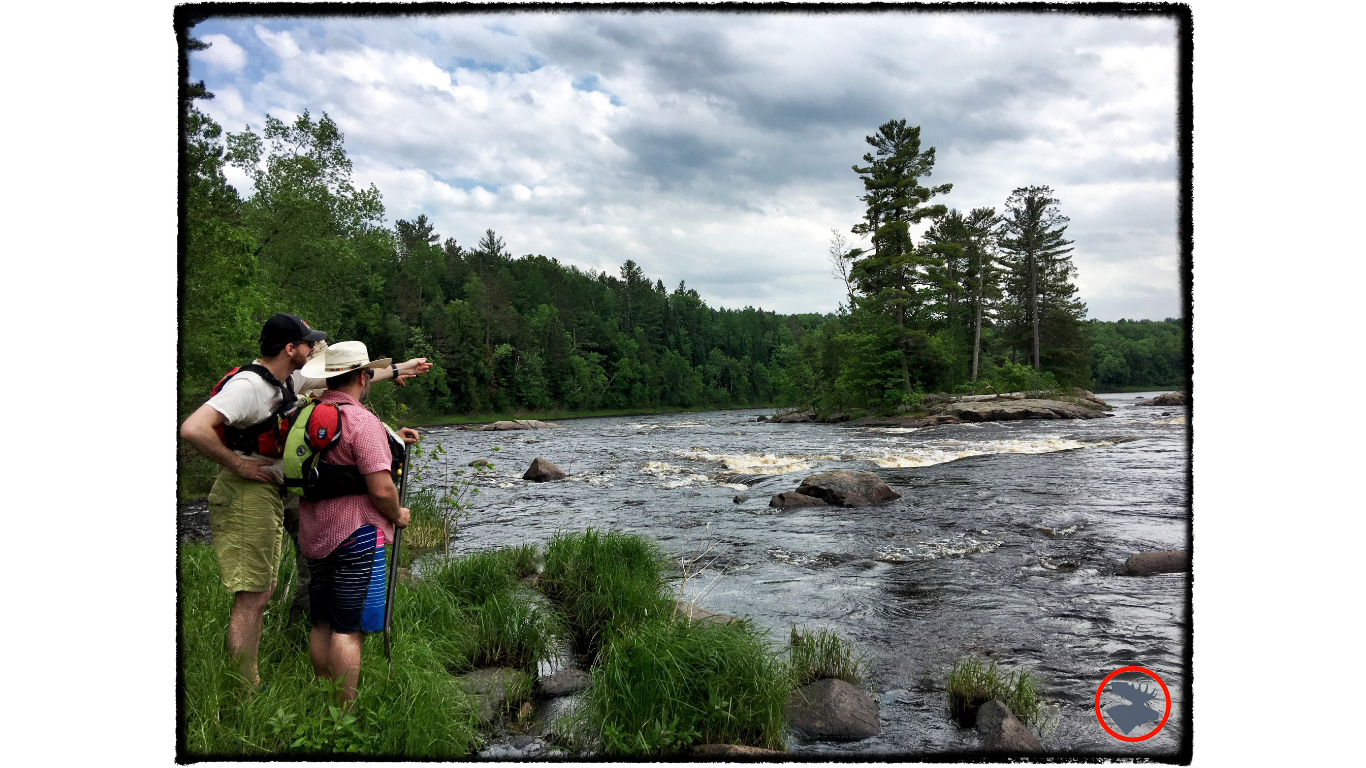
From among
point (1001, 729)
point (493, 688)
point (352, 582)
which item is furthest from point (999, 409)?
point (352, 582)

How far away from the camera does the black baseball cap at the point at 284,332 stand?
2914 millimetres

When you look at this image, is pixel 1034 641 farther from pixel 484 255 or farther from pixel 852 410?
pixel 484 255

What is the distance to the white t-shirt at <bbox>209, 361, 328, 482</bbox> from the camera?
271 centimetres

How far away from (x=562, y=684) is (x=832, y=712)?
1.54 m

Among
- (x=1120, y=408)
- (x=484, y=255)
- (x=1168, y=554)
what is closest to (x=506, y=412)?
(x=484, y=255)

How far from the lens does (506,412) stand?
1973 inches

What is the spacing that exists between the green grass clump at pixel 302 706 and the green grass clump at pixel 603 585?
164cm

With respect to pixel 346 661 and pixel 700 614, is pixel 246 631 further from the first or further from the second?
pixel 700 614

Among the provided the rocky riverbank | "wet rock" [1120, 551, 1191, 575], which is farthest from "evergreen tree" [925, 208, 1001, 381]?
"wet rock" [1120, 551, 1191, 575]

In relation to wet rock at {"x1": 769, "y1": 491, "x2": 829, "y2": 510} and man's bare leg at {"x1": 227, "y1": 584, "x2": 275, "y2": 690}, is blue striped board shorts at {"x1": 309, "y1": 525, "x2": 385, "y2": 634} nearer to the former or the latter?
man's bare leg at {"x1": 227, "y1": 584, "x2": 275, "y2": 690}

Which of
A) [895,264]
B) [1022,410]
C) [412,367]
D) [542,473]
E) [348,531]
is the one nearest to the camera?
[348,531]

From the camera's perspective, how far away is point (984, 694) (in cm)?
374

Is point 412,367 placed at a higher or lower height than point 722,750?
higher

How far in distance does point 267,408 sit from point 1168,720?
3.47 metres
